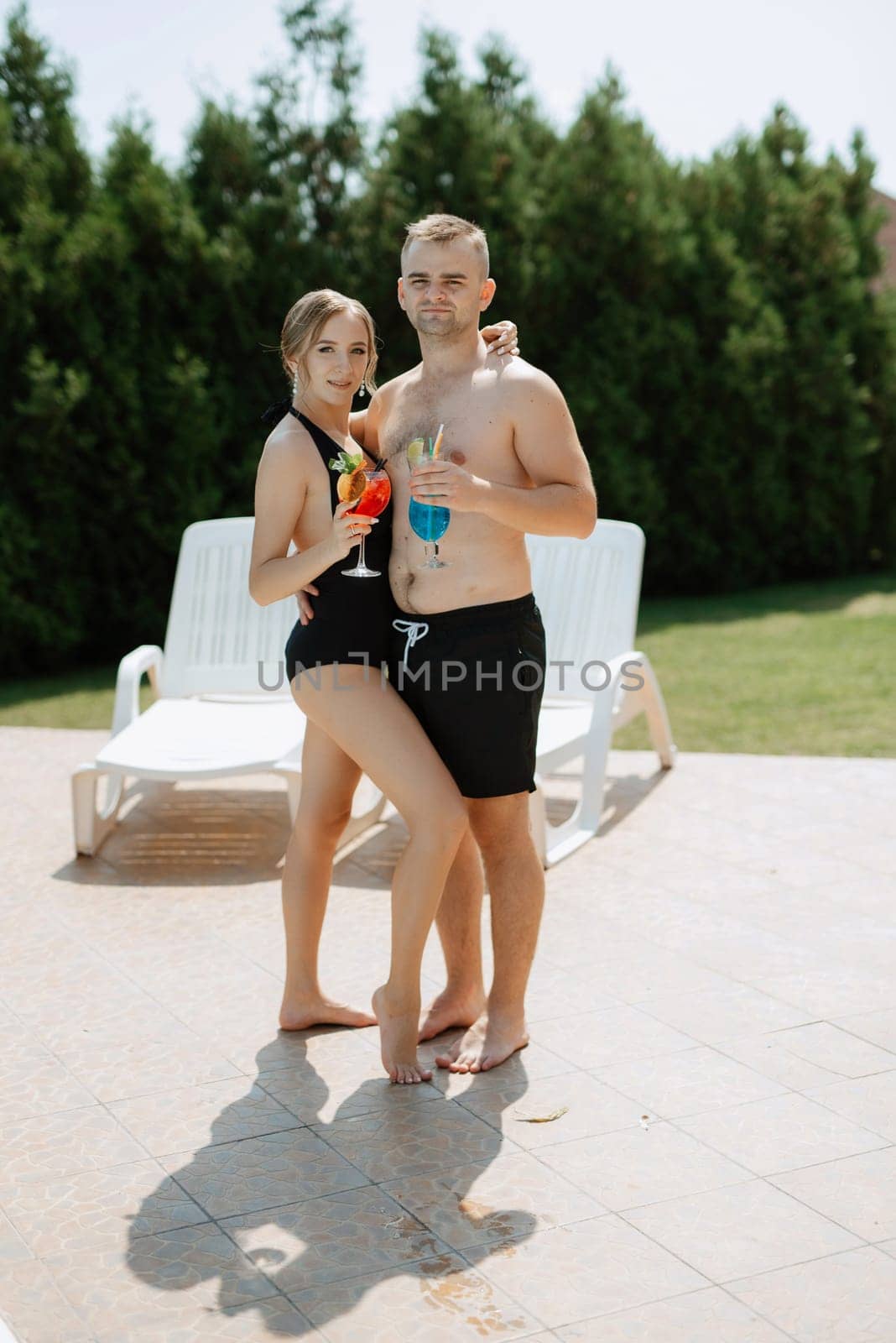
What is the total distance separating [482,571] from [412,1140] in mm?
1412

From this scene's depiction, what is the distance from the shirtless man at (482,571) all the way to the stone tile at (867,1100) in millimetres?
824

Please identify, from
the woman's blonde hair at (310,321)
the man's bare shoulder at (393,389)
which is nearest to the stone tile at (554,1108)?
the man's bare shoulder at (393,389)

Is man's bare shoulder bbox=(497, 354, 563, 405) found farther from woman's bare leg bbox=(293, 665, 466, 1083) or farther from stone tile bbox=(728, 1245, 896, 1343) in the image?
stone tile bbox=(728, 1245, 896, 1343)

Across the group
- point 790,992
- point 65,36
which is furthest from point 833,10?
point 790,992

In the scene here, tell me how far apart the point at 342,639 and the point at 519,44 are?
9.75 metres

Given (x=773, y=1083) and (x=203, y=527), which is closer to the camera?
(x=773, y=1083)

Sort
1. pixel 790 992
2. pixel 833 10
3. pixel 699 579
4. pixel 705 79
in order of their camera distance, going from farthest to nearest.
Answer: pixel 699 579 < pixel 705 79 < pixel 833 10 < pixel 790 992

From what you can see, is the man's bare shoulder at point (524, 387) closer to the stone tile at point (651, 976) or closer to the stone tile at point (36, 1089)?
the stone tile at point (651, 976)

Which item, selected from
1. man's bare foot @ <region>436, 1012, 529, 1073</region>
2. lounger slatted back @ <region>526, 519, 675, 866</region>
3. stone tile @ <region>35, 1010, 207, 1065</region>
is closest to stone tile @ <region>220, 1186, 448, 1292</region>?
man's bare foot @ <region>436, 1012, 529, 1073</region>

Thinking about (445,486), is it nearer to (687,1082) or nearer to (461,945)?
(461,945)

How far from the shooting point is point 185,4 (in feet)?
32.3

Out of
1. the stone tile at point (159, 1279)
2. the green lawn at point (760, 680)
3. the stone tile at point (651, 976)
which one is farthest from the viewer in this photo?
the green lawn at point (760, 680)

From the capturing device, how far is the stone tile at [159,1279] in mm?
2797

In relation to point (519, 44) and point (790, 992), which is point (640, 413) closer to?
point (519, 44)
